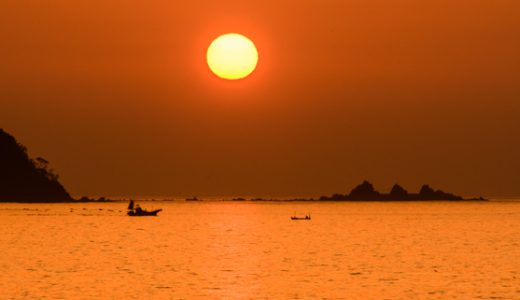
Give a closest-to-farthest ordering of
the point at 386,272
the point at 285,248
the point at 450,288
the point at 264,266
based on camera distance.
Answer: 1. the point at 450,288
2. the point at 386,272
3. the point at 264,266
4. the point at 285,248

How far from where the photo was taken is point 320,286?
228 ft

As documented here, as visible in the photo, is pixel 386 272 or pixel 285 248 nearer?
pixel 386 272

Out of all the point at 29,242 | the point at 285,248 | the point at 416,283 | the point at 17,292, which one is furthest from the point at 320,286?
the point at 29,242

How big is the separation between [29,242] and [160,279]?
5426 centimetres

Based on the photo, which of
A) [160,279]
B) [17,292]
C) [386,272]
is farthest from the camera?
[386,272]

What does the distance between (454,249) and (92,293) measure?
Answer: 60.2 m

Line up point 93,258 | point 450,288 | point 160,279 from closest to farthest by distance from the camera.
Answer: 1. point 450,288
2. point 160,279
3. point 93,258

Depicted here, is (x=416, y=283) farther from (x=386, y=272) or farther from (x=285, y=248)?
(x=285, y=248)

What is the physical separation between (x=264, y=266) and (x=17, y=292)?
1094 inches

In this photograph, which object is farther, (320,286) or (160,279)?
(160,279)

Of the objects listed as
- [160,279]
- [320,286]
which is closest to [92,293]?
[160,279]

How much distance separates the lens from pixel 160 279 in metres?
74.4

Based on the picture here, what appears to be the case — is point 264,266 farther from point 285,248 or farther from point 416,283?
point 285,248

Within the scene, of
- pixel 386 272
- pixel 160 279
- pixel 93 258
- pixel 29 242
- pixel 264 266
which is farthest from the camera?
pixel 29 242
